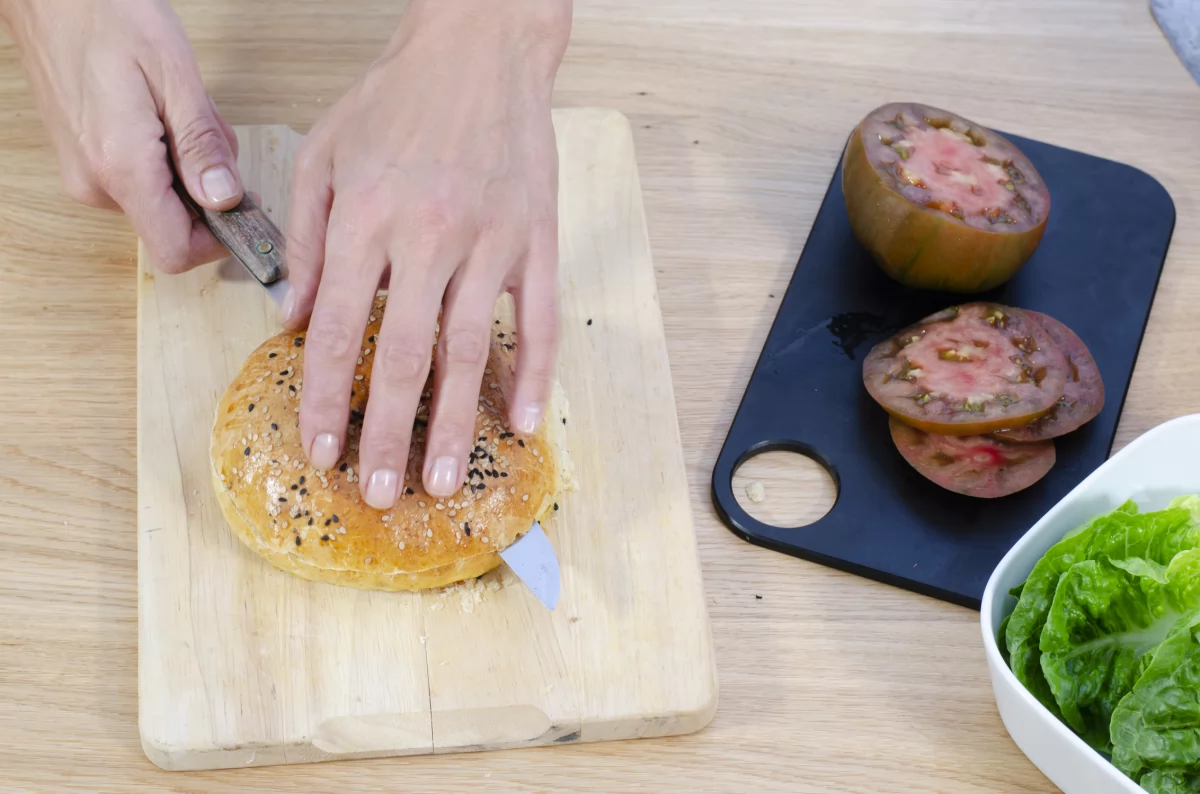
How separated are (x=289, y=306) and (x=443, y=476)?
362mm

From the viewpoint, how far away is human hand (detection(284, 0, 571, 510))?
1.45m

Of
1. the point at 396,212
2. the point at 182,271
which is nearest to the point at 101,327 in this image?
the point at 182,271

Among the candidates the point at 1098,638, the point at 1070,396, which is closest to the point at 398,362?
the point at 1098,638

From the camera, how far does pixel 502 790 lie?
4.96 ft

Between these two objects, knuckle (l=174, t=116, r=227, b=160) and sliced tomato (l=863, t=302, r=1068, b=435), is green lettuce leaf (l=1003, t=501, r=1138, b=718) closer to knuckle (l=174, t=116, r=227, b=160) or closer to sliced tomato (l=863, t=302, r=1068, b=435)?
sliced tomato (l=863, t=302, r=1068, b=435)

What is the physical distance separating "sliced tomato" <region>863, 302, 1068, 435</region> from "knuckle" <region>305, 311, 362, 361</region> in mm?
841

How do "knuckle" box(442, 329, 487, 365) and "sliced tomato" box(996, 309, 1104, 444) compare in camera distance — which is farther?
"sliced tomato" box(996, 309, 1104, 444)

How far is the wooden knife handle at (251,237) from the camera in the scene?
5.51 ft

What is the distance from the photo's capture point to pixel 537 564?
157 centimetres

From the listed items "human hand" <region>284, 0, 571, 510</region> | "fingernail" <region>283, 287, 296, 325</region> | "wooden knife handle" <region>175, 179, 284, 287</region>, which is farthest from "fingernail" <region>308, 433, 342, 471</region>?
"wooden knife handle" <region>175, 179, 284, 287</region>

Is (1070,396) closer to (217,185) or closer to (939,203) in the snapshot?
(939,203)

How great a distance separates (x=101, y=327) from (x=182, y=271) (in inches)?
8.0

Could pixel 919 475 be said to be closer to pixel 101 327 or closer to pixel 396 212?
pixel 396 212

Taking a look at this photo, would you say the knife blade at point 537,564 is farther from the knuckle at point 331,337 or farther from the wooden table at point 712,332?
the knuckle at point 331,337
